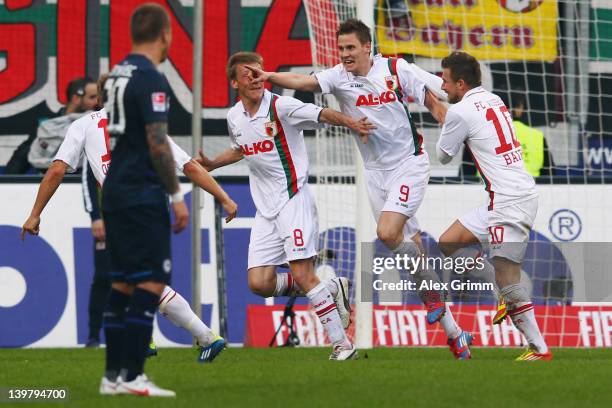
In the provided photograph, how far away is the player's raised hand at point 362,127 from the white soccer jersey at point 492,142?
1.82ft

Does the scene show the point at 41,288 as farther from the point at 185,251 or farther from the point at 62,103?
the point at 62,103

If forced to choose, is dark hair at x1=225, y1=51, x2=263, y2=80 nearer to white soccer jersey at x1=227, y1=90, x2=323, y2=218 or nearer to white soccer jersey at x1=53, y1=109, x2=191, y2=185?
white soccer jersey at x1=227, y1=90, x2=323, y2=218

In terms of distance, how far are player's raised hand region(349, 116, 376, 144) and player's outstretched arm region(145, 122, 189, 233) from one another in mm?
3037

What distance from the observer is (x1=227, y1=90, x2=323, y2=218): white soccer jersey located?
10555mm

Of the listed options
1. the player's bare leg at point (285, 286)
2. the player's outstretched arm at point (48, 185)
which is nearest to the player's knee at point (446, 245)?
the player's bare leg at point (285, 286)

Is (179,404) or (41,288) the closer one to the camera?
(179,404)

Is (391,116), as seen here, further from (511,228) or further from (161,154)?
(161,154)

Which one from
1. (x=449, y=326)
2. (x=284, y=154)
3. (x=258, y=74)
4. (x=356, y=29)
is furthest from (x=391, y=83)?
(x=449, y=326)

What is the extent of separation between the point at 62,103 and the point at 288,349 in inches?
253

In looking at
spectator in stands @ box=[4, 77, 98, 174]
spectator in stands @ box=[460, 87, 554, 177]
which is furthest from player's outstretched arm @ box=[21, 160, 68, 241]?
spectator in stands @ box=[460, 87, 554, 177]

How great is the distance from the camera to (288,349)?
12188 mm

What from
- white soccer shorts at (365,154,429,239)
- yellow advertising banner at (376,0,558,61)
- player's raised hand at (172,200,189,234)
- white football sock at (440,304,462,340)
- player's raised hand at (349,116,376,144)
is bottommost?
white football sock at (440,304,462,340)

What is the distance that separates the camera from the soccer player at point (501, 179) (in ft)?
32.7

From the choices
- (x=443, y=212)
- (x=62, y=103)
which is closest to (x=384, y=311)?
(x=443, y=212)
